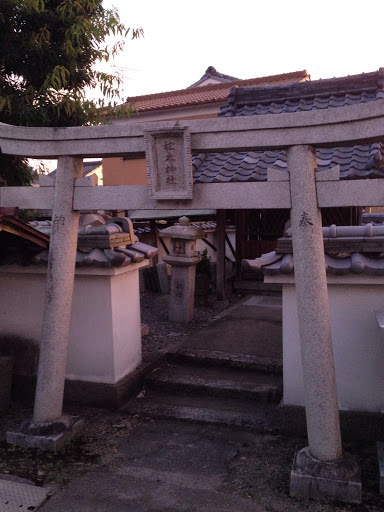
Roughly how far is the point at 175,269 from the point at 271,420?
15.6ft

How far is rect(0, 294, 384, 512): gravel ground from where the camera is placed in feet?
12.6

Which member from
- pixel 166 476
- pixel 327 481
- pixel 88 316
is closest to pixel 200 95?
pixel 88 316

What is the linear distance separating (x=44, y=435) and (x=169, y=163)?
3.02m

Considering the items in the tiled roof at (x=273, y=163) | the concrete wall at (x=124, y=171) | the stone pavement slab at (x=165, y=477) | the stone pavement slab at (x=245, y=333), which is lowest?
the stone pavement slab at (x=165, y=477)

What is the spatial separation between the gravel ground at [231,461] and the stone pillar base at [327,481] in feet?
0.23

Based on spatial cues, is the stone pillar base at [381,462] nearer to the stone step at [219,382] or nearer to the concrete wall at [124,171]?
the stone step at [219,382]

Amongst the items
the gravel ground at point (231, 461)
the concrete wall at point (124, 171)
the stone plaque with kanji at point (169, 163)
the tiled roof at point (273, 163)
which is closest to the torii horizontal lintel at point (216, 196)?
the stone plaque with kanji at point (169, 163)

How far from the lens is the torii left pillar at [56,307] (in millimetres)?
4660

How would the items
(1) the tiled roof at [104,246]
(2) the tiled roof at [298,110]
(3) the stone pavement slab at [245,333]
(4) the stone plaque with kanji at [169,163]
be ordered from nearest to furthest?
(4) the stone plaque with kanji at [169,163] < (1) the tiled roof at [104,246] < (3) the stone pavement slab at [245,333] < (2) the tiled roof at [298,110]

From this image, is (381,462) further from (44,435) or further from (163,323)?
(163,323)

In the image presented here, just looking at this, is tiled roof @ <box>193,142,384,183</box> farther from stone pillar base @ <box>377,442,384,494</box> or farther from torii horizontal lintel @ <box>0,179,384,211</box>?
stone pillar base @ <box>377,442,384,494</box>

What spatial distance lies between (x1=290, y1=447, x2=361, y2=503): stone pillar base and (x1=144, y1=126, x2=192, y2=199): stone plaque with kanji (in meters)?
2.62

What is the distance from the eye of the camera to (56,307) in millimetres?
4668

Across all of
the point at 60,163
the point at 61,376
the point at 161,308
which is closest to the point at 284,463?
the point at 61,376
